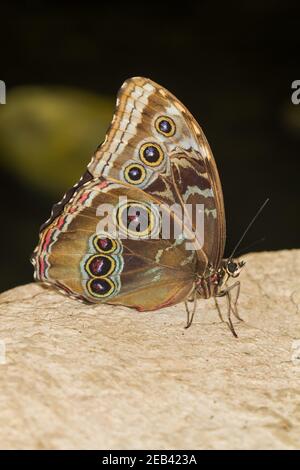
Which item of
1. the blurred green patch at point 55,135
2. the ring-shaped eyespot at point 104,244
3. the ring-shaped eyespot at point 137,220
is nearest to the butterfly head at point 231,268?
the ring-shaped eyespot at point 137,220

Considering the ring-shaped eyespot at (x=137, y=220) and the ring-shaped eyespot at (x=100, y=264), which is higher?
the ring-shaped eyespot at (x=137, y=220)

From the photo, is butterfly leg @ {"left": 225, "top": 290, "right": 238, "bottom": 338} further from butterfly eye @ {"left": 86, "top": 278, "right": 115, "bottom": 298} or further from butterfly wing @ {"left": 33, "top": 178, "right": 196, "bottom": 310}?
butterfly eye @ {"left": 86, "top": 278, "right": 115, "bottom": 298}

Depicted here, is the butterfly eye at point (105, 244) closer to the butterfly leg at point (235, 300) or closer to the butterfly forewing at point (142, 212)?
the butterfly forewing at point (142, 212)

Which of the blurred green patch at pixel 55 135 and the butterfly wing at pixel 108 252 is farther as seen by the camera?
the blurred green patch at pixel 55 135

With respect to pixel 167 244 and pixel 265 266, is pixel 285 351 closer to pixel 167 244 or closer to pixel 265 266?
pixel 167 244

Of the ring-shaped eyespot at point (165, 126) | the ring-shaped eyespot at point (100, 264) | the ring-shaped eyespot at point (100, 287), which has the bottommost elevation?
the ring-shaped eyespot at point (100, 287)

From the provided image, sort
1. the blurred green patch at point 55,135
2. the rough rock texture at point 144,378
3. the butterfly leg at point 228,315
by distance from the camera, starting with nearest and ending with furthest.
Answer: the rough rock texture at point 144,378, the butterfly leg at point 228,315, the blurred green patch at point 55,135
